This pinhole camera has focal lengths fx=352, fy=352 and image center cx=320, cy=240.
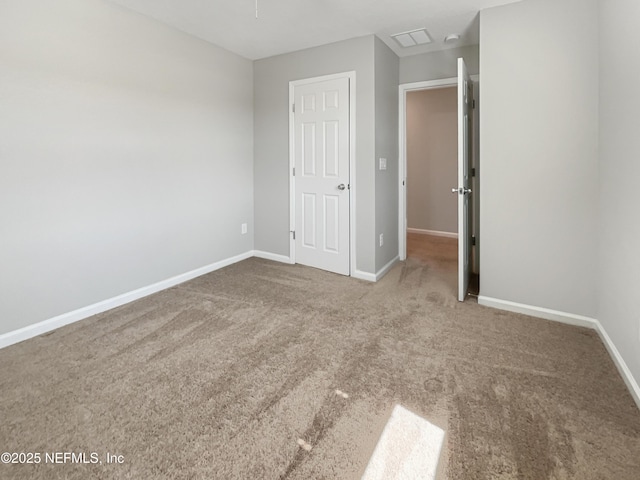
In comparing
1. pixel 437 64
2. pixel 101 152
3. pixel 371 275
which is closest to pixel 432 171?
pixel 437 64

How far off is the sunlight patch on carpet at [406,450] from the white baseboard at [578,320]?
1067 mm

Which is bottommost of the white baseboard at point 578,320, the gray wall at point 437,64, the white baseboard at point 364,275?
the white baseboard at point 578,320

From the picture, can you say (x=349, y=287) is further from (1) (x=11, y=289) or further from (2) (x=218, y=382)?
(1) (x=11, y=289)

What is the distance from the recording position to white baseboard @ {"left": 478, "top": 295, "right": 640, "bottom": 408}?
1.80 m

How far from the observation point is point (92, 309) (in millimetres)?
2795

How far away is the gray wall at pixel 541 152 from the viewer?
2461 mm

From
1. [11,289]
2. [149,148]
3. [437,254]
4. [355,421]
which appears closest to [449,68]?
[437,254]

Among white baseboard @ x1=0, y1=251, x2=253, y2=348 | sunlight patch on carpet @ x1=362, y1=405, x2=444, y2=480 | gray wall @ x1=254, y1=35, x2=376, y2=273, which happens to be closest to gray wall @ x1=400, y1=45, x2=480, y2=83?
gray wall @ x1=254, y1=35, x2=376, y2=273

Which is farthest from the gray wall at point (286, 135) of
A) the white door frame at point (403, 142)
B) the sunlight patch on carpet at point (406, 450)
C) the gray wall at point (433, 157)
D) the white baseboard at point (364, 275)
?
the gray wall at point (433, 157)

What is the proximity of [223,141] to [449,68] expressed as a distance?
260 centimetres

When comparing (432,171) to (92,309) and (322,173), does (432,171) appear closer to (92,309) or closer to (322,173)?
(322,173)

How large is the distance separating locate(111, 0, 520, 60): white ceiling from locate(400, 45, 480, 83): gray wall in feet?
0.33

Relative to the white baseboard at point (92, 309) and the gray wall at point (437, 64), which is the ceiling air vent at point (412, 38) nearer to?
the gray wall at point (437, 64)

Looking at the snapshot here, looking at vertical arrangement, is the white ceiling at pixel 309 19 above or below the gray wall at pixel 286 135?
above
